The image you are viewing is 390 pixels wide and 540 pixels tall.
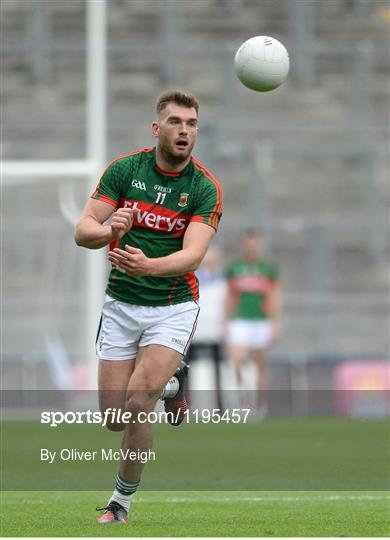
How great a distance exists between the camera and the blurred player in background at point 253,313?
1712 centimetres

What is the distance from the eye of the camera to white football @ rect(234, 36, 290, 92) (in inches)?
310

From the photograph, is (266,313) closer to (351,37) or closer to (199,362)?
(199,362)

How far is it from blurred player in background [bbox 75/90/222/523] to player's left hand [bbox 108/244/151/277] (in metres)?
0.15

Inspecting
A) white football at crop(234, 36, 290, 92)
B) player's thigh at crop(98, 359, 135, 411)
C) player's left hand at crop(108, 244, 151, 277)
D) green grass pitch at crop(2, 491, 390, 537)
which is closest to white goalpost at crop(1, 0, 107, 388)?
green grass pitch at crop(2, 491, 390, 537)

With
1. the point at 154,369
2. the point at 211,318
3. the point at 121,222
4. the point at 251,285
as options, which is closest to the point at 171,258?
the point at 121,222

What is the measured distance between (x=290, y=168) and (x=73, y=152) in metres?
3.92

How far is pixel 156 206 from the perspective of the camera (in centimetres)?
721

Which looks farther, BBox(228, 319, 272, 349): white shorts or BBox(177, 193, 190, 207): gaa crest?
BBox(228, 319, 272, 349): white shorts

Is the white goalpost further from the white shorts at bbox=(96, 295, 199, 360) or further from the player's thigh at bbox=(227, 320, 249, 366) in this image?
the white shorts at bbox=(96, 295, 199, 360)

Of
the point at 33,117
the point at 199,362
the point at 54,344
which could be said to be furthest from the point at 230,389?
the point at 33,117

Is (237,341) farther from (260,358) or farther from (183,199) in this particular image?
(183,199)

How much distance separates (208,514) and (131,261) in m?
1.78

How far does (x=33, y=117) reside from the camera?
22234 millimetres

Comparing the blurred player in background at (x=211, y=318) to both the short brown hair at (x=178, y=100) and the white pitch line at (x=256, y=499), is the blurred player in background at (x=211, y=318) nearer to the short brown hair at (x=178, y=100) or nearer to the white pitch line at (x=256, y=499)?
the white pitch line at (x=256, y=499)
